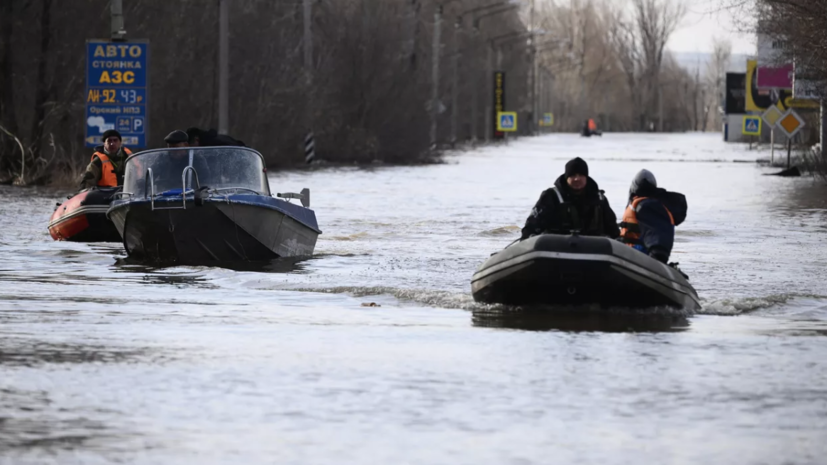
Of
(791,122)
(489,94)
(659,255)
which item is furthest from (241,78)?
(489,94)

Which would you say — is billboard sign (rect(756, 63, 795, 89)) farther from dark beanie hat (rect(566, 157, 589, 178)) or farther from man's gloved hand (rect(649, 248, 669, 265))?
dark beanie hat (rect(566, 157, 589, 178))

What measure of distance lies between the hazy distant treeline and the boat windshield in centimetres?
2173

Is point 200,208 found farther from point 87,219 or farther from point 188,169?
point 87,219

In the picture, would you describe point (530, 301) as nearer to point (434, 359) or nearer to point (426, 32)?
point (434, 359)

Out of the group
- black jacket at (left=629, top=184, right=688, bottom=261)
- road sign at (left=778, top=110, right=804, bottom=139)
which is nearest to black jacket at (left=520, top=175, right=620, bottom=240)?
black jacket at (left=629, top=184, right=688, bottom=261)

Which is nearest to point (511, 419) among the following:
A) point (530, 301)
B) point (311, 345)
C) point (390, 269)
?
point (311, 345)

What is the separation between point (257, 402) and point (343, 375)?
1.24m

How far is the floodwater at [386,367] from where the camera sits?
8820 mm

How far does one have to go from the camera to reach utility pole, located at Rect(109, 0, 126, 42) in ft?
121

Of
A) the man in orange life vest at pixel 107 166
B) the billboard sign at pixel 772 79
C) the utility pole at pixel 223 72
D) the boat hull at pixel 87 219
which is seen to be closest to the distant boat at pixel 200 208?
the boat hull at pixel 87 219

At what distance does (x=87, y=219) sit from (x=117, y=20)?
13.1 m

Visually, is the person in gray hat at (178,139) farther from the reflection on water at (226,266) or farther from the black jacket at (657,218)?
the black jacket at (657,218)

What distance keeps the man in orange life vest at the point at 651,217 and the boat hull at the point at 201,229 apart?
6055mm

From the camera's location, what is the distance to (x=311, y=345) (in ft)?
42.6
